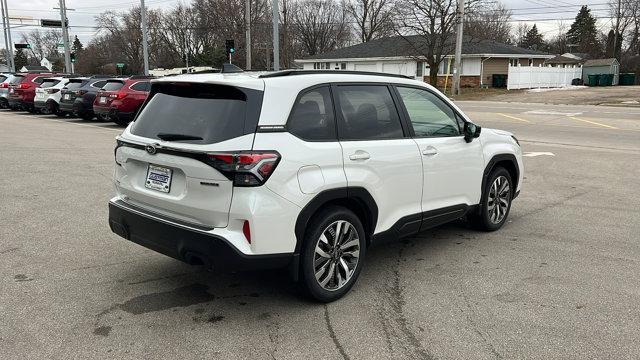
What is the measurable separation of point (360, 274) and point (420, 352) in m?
1.37

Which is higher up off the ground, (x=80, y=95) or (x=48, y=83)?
(x=48, y=83)

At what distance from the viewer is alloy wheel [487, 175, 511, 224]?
5926mm

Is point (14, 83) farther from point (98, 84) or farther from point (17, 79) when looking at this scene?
point (98, 84)

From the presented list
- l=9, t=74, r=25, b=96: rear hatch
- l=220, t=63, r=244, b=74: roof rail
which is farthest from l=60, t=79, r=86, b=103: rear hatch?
l=220, t=63, r=244, b=74: roof rail

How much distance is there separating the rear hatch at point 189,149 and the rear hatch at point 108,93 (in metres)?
14.0

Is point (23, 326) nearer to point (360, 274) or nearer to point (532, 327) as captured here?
point (360, 274)

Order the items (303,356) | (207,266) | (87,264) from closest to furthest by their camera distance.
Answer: (303,356)
(207,266)
(87,264)

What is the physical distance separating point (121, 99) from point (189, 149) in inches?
574

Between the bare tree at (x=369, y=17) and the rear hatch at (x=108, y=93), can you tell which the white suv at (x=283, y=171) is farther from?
the bare tree at (x=369, y=17)

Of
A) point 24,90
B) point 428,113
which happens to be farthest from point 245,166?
point 24,90

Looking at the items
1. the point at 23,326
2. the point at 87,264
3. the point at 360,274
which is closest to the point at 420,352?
the point at 360,274

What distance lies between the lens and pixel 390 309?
4051 mm

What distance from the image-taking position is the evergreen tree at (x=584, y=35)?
271 feet

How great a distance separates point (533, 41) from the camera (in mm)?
102438
